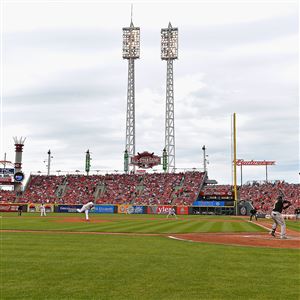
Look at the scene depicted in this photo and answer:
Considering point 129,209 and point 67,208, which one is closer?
point 129,209

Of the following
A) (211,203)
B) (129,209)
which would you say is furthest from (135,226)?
(211,203)

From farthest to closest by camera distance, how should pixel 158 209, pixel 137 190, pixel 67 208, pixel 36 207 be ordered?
1. pixel 137 190
2. pixel 36 207
3. pixel 67 208
4. pixel 158 209

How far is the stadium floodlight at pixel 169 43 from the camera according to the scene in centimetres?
7550

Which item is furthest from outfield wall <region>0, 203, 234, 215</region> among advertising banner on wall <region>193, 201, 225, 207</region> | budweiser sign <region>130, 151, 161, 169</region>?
budweiser sign <region>130, 151, 161, 169</region>

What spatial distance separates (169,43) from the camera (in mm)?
76625

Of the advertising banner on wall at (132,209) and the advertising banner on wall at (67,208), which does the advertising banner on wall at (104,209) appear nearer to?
the advertising banner on wall at (132,209)

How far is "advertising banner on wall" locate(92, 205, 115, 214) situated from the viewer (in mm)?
63969

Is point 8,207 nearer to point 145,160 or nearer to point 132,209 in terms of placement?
point 132,209

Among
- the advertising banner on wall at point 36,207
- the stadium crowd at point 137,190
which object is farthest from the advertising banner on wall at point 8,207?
the stadium crowd at point 137,190

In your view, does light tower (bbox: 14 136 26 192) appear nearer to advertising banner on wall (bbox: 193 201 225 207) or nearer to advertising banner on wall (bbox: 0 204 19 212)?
advertising banner on wall (bbox: 0 204 19 212)

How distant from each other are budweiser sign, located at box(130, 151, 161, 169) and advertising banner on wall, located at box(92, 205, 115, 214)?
1681cm

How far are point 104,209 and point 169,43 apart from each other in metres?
36.3

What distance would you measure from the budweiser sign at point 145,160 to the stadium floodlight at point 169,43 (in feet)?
67.5

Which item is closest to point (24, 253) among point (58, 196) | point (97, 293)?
point (97, 293)
